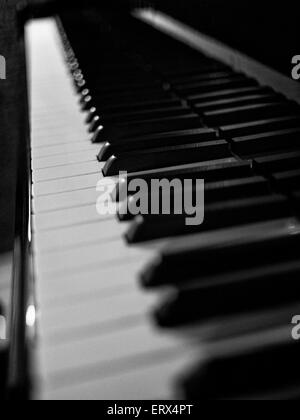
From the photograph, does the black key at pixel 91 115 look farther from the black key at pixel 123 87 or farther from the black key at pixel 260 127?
the black key at pixel 260 127

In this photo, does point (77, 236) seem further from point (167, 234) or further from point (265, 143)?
point (265, 143)

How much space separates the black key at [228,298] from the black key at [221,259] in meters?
0.01

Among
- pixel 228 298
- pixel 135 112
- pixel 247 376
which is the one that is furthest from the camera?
pixel 135 112

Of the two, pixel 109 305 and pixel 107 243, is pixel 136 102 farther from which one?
pixel 109 305

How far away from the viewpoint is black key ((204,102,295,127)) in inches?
51.9

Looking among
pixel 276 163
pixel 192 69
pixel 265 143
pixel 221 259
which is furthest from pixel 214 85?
pixel 221 259

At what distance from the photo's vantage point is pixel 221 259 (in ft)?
2.52

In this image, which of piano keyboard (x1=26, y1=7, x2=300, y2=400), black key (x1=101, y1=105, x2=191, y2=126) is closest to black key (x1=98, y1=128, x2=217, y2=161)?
piano keyboard (x1=26, y1=7, x2=300, y2=400)

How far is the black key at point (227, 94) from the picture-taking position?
1480 millimetres

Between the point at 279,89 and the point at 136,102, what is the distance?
1.32ft

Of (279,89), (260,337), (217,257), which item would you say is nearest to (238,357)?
(260,337)

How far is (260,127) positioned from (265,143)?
0.30ft

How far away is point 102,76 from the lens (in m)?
1.89

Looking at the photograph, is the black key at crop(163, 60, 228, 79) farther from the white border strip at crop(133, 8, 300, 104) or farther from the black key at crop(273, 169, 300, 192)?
the black key at crop(273, 169, 300, 192)
